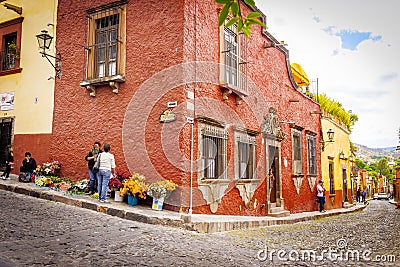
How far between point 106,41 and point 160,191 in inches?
185

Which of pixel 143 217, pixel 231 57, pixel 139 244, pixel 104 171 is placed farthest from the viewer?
pixel 231 57

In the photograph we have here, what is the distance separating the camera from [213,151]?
10141mm

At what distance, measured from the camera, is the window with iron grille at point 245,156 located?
11.3 metres

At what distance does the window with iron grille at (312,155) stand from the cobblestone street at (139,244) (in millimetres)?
8614

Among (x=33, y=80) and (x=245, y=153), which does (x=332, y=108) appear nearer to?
(x=245, y=153)

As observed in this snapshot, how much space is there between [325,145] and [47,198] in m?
14.2

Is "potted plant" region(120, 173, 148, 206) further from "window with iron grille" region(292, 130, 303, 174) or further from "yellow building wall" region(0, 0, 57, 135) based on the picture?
"window with iron grille" region(292, 130, 303, 174)

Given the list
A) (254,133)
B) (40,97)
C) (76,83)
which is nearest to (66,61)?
(76,83)

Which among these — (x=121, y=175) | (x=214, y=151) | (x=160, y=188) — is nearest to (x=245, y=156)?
(x=214, y=151)

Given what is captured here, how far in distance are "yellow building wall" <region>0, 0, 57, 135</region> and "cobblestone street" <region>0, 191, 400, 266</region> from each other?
4.06m

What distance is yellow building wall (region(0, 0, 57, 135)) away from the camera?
11688mm

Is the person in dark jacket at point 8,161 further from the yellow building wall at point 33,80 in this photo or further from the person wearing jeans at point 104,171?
the person wearing jeans at point 104,171

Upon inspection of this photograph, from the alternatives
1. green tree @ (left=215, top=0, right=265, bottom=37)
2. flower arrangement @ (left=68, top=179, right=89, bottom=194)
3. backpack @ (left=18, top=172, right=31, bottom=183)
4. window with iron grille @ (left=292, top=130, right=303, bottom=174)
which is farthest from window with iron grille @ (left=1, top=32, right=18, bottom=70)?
green tree @ (left=215, top=0, right=265, bottom=37)

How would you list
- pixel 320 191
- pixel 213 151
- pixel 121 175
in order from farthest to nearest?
pixel 320 191, pixel 213 151, pixel 121 175
